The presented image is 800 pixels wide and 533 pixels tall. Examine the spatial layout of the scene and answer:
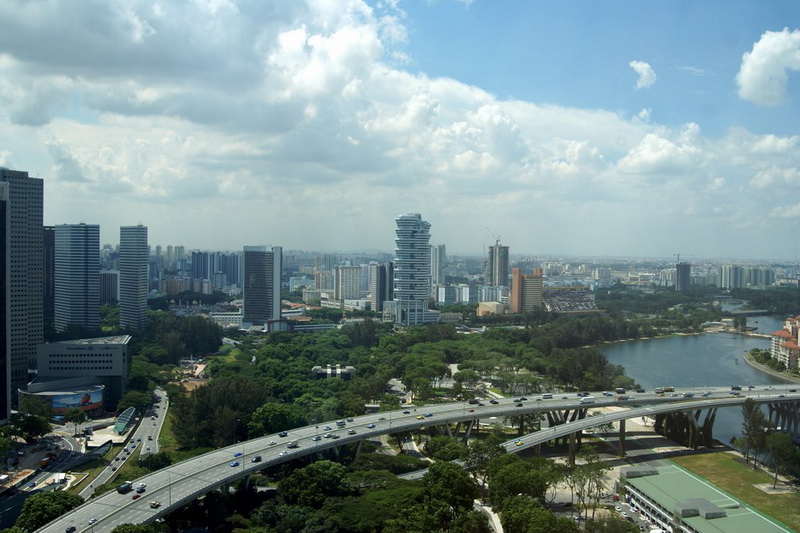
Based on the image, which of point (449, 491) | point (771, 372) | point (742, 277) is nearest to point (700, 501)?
point (449, 491)

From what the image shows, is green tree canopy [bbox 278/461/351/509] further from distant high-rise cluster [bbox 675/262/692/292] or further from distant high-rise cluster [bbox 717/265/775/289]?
distant high-rise cluster [bbox 717/265/775/289]

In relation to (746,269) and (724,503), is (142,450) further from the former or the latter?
(746,269)

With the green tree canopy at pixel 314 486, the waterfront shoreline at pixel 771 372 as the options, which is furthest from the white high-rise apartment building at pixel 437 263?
the green tree canopy at pixel 314 486

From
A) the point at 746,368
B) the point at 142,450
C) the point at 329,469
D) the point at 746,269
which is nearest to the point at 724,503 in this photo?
the point at 329,469

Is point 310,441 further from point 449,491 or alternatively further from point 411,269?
point 411,269

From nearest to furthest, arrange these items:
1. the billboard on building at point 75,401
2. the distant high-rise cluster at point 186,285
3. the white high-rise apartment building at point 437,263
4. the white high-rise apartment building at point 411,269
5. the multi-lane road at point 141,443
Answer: the multi-lane road at point 141,443, the billboard on building at point 75,401, the distant high-rise cluster at point 186,285, the white high-rise apartment building at point 411,269, the white high-rise apartment building at point 437,263

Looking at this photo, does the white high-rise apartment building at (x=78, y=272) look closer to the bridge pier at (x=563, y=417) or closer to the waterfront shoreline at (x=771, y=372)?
the bridge pier at (x=563, y=417)
